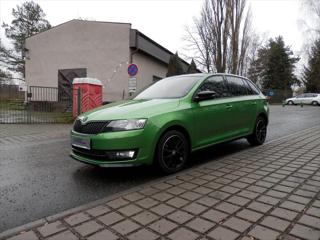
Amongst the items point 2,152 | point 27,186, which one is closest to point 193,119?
point 27,186

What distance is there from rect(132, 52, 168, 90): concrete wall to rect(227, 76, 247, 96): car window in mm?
10632

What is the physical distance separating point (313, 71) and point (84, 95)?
41.4 meters

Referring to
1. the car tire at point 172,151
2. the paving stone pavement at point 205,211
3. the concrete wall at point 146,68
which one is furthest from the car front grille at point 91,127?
the concrete wall at point 146,68

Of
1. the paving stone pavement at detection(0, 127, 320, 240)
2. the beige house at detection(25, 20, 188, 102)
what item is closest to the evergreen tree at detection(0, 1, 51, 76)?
the beige house at detection(25, 20, 188, 102)

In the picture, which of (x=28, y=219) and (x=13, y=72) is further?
(x=13, y=72)

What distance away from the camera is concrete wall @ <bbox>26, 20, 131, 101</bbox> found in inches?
629

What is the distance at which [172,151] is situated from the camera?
3.88 metres

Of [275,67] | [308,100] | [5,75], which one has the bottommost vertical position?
[308,100]

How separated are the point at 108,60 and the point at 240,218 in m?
15.3

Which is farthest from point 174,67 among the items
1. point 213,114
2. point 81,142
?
point 81,142

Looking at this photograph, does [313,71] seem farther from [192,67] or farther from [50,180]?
[50,180]

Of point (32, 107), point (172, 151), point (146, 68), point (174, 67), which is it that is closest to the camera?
point (172, 151)

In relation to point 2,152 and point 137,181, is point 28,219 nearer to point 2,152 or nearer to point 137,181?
point 137,181

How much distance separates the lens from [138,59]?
16797 millimetres
